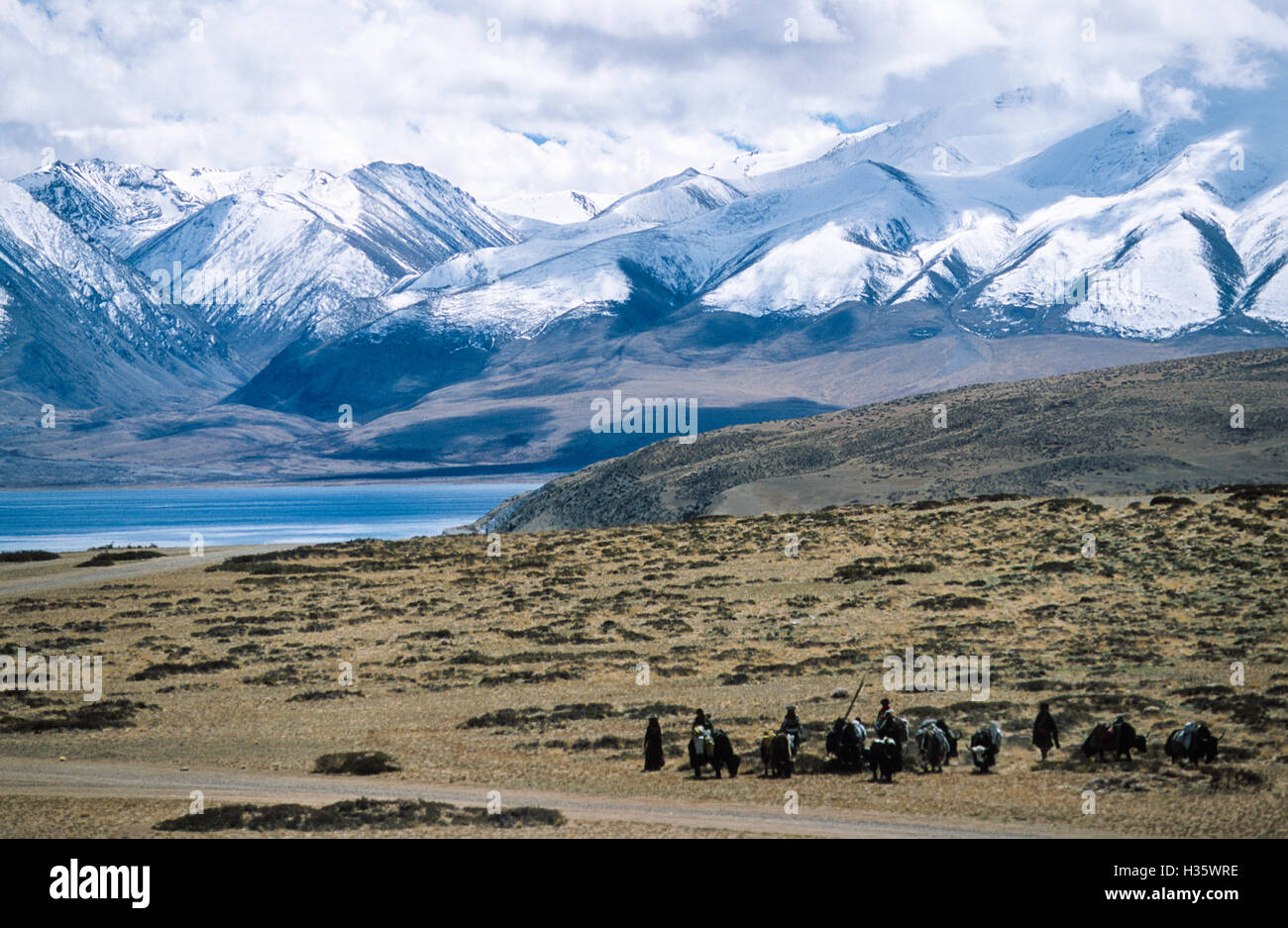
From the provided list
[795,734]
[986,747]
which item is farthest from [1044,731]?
[795,734]

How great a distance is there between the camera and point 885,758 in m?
25.5

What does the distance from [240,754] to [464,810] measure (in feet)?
26.2

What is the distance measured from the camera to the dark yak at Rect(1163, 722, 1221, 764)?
81.4ft

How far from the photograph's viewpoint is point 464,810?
2316 centimetres

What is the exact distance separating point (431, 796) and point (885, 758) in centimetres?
853

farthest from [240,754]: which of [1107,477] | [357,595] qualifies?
[1107,477]

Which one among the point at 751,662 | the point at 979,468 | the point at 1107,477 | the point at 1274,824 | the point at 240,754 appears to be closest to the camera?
the point at 1274,824

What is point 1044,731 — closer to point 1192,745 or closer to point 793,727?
point 1192,745

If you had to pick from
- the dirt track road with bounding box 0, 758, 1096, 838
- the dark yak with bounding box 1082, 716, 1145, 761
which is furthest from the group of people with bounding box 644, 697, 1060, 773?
the dirt track road with bounding box 0, 758, 1096, 838

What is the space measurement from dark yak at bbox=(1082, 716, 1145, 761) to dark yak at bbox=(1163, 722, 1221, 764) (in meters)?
0.62

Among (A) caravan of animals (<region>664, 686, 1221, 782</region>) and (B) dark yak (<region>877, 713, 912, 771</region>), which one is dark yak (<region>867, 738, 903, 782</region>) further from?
(B) dark yak (<region>877, 713, 912, 771</region>)

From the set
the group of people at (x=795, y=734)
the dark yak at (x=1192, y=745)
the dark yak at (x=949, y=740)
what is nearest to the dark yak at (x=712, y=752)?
the group of people at (x=795, y=734)
